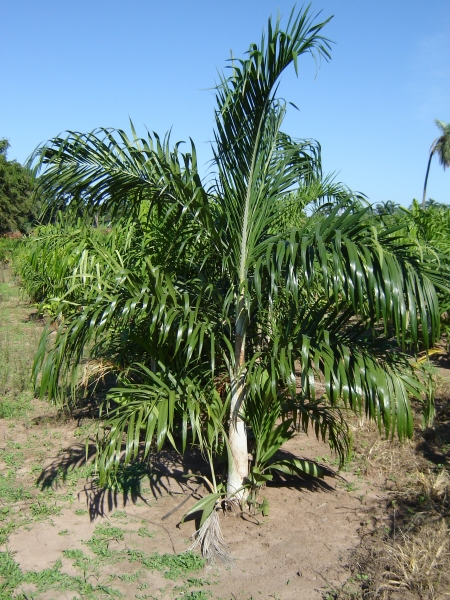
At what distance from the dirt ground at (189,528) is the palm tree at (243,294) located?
0.38 metres

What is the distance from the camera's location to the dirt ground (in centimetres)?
342

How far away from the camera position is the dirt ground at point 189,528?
134 inches

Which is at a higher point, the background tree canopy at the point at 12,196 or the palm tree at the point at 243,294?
the background tree canopy at the point at 12,196

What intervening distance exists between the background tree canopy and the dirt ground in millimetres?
30201

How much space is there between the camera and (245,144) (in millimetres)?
3922

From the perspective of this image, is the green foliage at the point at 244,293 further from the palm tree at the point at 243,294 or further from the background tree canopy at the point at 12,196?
the background tree canopy at the point at 12,196

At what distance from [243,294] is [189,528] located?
170cm

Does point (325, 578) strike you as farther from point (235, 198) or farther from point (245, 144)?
point (245, 144)

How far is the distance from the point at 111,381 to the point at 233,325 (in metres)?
4.33

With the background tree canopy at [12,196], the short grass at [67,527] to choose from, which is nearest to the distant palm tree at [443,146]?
the background tree canopy at [12,196]

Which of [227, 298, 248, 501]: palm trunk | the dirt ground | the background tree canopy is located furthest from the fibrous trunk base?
the background tree canopy

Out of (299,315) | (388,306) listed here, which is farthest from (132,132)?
(388,306)

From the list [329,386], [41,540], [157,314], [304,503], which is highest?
[157,314]

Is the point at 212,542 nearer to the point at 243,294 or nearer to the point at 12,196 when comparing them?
the point at 243,294
